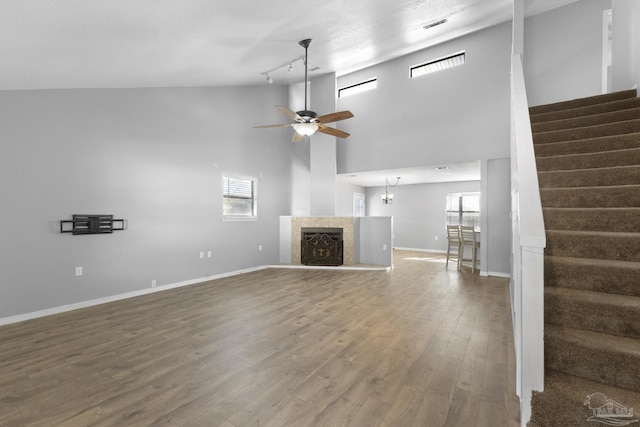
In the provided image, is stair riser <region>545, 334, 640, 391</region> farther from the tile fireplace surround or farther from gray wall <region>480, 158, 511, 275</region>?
the tile fireplace surround

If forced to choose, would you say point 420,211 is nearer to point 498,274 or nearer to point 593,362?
point 498,274

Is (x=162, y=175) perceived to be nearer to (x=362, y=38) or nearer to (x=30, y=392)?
(x=30, y=392)

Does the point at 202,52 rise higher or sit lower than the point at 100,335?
higher

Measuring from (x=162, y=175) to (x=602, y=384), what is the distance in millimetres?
5630

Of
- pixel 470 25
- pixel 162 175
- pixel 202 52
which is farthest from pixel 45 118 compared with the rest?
pixel 470 25

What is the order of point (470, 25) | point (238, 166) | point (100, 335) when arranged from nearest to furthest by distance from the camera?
point (100, 335), point (470, 25), point (238, 166)

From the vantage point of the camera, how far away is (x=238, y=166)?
627cm

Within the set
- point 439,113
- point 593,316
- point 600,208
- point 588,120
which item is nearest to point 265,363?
point 593,316

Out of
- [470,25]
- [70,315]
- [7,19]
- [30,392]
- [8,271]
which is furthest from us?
[470,25]

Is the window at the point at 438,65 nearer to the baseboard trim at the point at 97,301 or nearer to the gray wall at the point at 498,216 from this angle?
the gray wall at the point at 498,216

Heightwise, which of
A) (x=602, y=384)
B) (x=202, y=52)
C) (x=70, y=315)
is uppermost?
(x=202, y=52)

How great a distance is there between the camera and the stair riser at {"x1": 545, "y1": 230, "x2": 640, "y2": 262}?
1775mm

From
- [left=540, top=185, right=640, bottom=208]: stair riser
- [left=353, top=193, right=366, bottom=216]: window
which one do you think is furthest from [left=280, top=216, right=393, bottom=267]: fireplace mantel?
[left=540, top=185, right=640, bottom=208]: stair riser

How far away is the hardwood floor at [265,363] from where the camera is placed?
1748 millimetres
